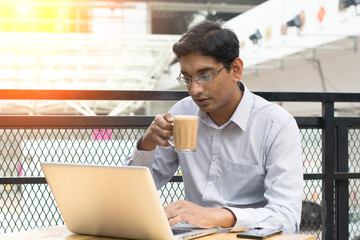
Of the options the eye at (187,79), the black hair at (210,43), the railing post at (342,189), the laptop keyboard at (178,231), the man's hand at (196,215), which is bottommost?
the railing post at (342,189)

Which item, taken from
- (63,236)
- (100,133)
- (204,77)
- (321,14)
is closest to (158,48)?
(321,14)

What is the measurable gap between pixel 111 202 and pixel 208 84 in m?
0.49

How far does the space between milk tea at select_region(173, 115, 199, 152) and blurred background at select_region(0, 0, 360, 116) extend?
38cm

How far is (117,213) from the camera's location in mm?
1217

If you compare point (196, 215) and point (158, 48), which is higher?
point (196, 215)

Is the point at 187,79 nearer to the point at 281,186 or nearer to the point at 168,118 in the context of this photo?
the point at 168,118

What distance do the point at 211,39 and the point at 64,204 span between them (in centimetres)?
59

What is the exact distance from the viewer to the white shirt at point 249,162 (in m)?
1.49

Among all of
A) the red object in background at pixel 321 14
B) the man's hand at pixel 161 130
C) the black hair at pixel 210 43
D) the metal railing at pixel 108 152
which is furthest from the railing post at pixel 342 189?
the red object in background at pixel 321 14

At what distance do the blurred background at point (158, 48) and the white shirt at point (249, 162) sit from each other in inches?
11.4

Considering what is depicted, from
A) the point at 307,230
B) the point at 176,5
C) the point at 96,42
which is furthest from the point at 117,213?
the point at 176,5

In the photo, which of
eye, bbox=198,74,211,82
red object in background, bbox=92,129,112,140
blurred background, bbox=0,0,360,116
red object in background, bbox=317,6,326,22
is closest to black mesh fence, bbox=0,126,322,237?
red object in background, bbox=92,129,112,140

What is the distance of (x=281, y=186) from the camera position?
58.2 inches

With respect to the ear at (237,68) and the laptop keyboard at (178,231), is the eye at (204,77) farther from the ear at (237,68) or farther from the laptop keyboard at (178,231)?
the laptop keyboard at (178,231)
